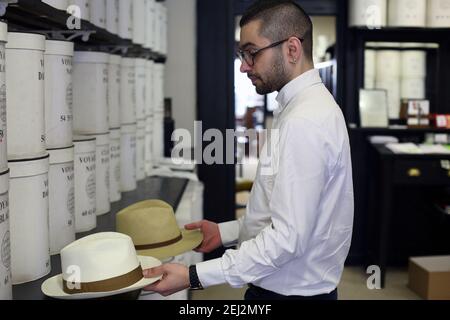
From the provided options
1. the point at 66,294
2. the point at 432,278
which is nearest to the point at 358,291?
the point at 432,278

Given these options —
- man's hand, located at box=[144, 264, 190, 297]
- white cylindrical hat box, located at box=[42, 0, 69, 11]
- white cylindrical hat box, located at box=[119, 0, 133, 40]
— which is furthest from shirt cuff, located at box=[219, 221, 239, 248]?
white cylindrical hat box, located at box=[119, 0, 133, 40]

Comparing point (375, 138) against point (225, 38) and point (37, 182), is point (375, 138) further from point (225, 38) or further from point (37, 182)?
point (37, 182)

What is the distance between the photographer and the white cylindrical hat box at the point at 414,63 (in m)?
4.45

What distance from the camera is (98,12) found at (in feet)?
6.85

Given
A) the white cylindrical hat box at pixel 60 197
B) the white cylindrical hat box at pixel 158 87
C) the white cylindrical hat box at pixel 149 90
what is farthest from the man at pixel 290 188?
the white cylindrical hat box at pixel 158 87

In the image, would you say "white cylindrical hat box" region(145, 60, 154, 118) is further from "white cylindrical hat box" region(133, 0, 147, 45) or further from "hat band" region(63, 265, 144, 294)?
"hat band" region(63, 265, 144, 294)

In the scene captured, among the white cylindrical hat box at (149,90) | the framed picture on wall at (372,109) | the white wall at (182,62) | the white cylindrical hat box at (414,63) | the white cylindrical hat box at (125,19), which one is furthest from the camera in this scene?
the white cylindrical hat box at (414,63)

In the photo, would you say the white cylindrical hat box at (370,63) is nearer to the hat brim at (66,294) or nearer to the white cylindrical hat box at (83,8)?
the white cylindrical hat box at (83,8)

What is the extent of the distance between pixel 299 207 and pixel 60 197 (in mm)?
684

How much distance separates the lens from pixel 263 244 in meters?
1.46

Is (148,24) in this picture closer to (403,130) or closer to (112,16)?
(112,16)

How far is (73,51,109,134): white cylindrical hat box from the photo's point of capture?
79.4 inches

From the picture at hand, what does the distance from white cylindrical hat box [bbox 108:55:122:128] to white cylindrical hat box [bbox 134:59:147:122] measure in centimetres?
48

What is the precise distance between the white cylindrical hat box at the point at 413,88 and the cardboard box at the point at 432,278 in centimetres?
133
